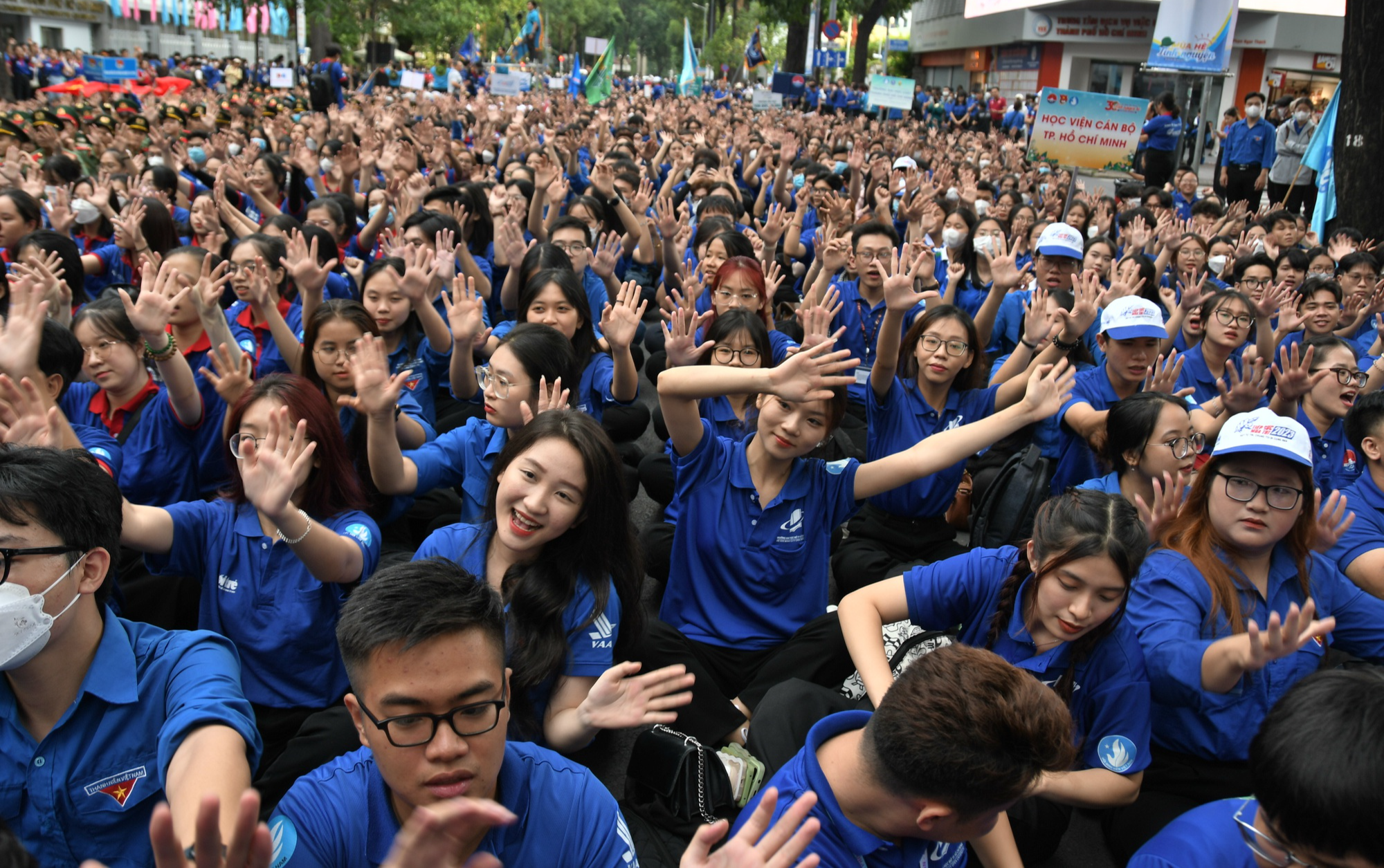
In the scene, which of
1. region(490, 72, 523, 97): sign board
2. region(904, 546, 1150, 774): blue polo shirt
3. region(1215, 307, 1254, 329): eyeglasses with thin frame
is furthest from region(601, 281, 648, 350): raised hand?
region(490, 72, 523, 97): sign board

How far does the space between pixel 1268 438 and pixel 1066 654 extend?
2.79 feet

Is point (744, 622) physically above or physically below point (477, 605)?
below

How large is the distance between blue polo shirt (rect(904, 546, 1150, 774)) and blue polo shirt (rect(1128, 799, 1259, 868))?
0.58 m

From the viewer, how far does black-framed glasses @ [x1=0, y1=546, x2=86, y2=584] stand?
74.2 inches

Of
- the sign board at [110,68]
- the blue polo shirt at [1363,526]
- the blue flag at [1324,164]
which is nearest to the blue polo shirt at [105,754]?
the blue polo shirt at [1363,526]

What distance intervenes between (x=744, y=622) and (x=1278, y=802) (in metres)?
1.90

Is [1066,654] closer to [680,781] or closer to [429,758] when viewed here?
[680,781]

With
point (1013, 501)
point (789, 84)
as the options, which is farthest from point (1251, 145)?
point (789, 84)

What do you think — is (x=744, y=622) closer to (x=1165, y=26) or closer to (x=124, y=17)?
(x=1165, y=26)

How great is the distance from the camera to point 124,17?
40375mm

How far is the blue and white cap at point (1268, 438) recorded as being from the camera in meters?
2.72

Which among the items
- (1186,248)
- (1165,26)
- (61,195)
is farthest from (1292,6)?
(61,195)

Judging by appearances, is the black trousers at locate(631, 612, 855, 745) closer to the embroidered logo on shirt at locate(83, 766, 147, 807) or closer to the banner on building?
the embroidered logo on shirt at locate(83, 766, 147, 807)

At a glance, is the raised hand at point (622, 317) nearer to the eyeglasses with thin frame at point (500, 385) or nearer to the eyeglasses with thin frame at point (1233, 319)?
the eyeglasses with thin frame at point (500, 385)
